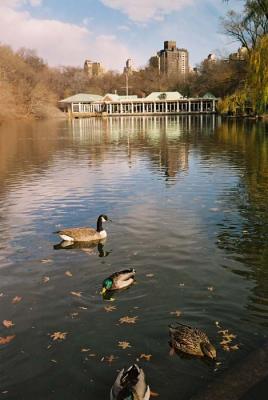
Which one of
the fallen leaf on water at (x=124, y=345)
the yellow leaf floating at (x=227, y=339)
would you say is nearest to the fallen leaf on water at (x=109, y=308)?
the fallen leaf on water at (x=124, y=345)

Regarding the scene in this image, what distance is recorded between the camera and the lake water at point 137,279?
6.11m

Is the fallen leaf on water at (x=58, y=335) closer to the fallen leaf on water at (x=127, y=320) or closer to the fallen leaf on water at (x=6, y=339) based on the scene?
the fallen leaf on water at (x=6, y=339)

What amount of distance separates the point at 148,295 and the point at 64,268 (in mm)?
2297

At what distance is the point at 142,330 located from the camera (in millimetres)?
7062

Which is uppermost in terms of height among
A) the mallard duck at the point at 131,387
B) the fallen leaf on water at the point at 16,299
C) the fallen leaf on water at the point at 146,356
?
the mallard duck at the point at 131,387

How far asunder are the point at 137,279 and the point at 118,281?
70 cm

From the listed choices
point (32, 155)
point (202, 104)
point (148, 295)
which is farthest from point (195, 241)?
point (202, 104)

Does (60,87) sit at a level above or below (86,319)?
above

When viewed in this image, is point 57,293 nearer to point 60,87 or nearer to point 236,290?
point 236,290

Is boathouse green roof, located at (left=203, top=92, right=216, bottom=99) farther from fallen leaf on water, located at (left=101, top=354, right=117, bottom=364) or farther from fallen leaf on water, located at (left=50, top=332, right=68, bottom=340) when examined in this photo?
fallen leaf on water, located at (left=101, top=354, right=117, bottom=364)

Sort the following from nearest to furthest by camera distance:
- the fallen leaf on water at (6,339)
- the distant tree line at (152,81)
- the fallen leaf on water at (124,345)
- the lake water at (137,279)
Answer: the lake water at (137,279) < the fallen leaf on water at (124,345) < the fallen leaf on water at (6,339) < the distant tree line at (152,81)

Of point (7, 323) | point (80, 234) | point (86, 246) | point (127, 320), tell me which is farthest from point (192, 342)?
point (80, 234)

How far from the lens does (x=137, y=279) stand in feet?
29.4

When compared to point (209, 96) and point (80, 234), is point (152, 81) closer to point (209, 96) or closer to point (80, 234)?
point (209, 96)
